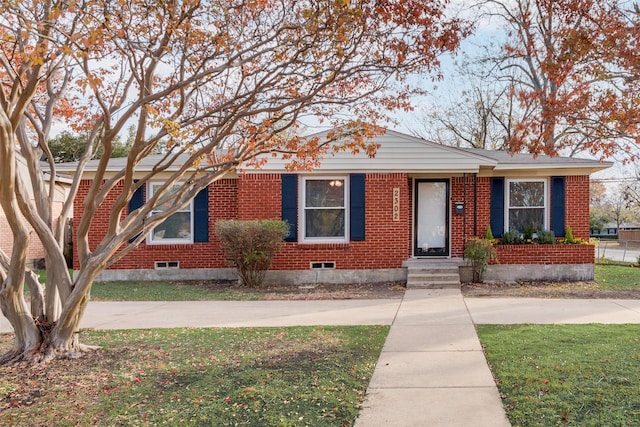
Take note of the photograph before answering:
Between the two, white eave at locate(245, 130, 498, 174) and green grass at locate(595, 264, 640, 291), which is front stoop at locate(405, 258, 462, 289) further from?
green grass at locate(595, 264, 640, 291)

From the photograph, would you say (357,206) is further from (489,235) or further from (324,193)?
(489,235)

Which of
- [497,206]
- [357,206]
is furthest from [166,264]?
[497,206]

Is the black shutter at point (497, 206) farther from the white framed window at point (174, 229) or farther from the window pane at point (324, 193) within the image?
the white framed window at point (174, 229)

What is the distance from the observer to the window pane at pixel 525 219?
13.9m

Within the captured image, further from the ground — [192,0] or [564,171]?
[192,0]

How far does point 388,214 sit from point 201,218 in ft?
16.4

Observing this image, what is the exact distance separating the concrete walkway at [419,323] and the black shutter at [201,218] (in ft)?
12.0

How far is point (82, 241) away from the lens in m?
6.29

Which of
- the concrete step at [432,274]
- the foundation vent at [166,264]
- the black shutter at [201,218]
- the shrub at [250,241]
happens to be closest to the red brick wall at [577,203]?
the concrete step at [432,274]

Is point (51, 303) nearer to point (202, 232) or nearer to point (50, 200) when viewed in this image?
point (50, 200)

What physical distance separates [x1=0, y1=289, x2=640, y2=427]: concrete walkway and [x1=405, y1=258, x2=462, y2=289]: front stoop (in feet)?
1.73

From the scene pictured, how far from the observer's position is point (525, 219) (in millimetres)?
13961

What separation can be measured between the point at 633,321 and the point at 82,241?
7746mm

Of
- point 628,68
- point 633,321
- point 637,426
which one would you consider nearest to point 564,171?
point 633,321
